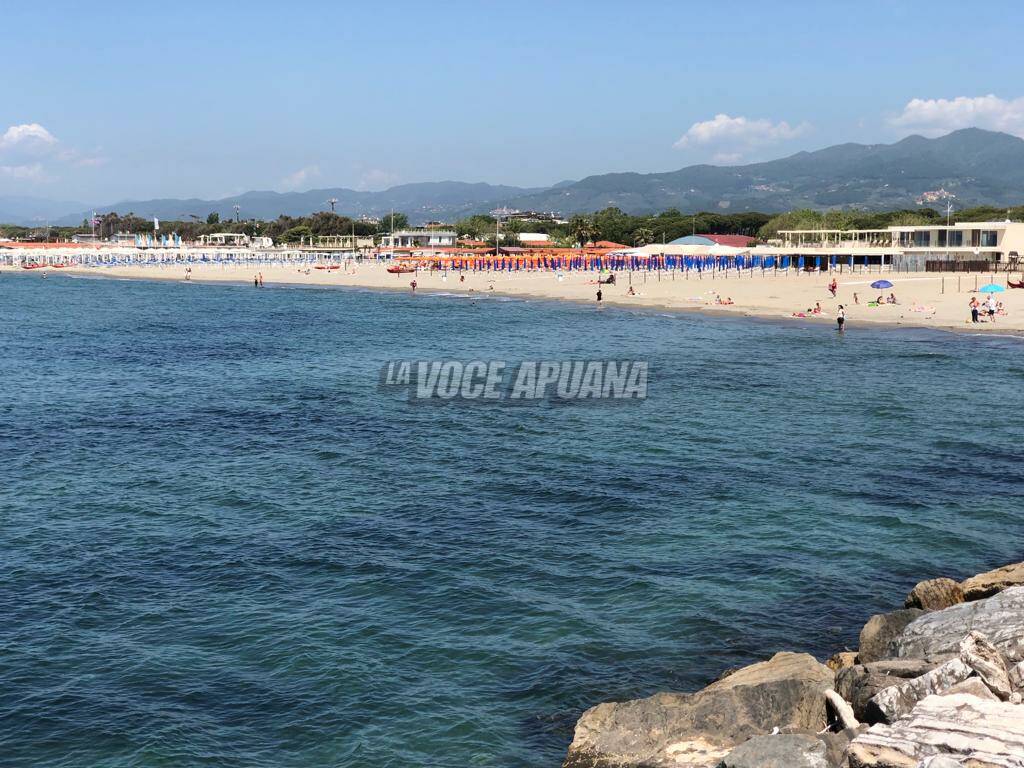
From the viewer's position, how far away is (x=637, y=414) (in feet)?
101

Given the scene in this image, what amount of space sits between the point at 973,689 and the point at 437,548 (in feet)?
33.6

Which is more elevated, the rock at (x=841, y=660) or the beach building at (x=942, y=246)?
the beach building at (x=942, y=246)

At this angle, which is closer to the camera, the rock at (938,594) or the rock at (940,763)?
the rock at (940,763)

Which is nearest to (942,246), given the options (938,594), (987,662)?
(938,594)

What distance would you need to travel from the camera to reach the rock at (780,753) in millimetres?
8734

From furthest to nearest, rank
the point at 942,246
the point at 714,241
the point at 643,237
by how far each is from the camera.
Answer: the point at 643,237
the point at 714,241
the point at 942,246

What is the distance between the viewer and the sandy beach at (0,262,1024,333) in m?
57.9

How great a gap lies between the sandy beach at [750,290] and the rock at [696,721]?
46269mm

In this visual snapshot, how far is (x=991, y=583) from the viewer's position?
13078 mm

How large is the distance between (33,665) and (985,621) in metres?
12.6

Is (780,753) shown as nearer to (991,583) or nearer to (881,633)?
(881,633)

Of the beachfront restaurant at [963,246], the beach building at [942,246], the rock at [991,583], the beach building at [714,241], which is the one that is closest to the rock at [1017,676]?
the rock at [991,583]

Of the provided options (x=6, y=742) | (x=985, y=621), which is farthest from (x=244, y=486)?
(x=985, y=621)

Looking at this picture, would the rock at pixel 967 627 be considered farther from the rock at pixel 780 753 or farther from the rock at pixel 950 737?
the rock at pixel 780 753
